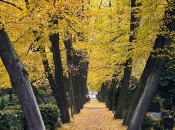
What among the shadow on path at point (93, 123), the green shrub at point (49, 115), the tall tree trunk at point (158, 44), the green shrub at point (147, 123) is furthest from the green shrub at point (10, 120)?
the green shrub at point (147, 123)

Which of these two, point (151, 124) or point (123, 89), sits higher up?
point (123, 89)

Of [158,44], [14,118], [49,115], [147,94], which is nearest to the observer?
[14,118]

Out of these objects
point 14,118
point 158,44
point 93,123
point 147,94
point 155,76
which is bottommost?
point 93,123

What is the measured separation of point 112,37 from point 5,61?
355 inches

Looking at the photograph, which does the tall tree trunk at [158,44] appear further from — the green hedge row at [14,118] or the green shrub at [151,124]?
the green hedge row at [14,118]

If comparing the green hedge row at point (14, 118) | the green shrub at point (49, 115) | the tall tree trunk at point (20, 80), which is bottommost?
the green shrub at point (49, 115)

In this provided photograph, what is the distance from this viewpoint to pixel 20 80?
8.28 m

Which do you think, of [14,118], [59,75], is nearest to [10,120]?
[14,118]

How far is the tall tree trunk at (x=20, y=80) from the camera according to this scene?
26.9 feet

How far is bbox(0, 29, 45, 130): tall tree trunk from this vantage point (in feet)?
26.9

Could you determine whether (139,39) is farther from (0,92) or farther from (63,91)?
(0,92)

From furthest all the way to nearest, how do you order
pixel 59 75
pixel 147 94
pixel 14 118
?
1. pixel 59 75
2. pixel 147 94
3. pixel 14 118

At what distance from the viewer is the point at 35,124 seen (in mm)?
8531

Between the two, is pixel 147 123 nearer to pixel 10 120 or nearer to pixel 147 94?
pixel 147 94
